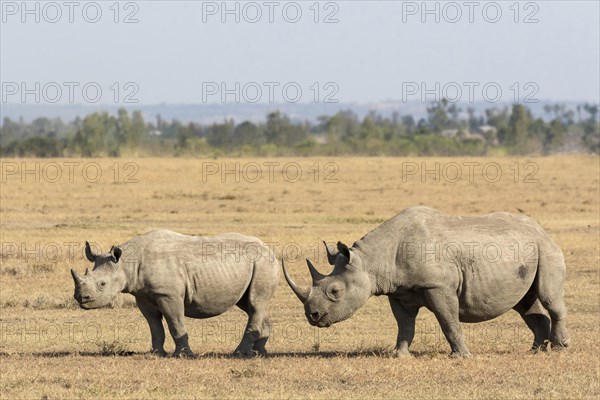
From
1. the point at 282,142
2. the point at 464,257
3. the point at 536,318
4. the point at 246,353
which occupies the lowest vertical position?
the point at 246,353

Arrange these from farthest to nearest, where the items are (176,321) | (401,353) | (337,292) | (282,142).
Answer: (282,142) < (176,321) < (401,353) < (337,292)

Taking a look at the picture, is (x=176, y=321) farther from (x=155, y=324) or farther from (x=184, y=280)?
(x=184, y=280)

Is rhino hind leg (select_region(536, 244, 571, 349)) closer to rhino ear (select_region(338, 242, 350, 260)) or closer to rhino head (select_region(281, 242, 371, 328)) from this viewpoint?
rhino head (select_region(281, 242, 371, 328))

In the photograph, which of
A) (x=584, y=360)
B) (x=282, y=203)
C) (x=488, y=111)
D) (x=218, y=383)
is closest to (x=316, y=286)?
(x=218, y=383)

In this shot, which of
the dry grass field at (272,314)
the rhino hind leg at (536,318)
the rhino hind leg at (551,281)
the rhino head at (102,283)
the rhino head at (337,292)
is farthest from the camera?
the rhino hind leg at (536,318)

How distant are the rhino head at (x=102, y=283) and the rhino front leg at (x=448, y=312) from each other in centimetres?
335

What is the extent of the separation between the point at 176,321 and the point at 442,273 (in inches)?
116

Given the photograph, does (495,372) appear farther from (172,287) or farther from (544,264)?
(172,287)

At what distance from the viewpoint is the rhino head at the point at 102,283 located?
13.5 m

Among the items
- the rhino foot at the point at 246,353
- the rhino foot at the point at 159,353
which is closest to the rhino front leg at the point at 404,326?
the rhino foot at the point at 246,353

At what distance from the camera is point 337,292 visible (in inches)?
527

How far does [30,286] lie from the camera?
1994 centimetres

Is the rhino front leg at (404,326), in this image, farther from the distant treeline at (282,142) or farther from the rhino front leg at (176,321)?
the distant treeline at (282,142)

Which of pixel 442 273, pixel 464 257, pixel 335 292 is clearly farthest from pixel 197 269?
pixel 464 257
